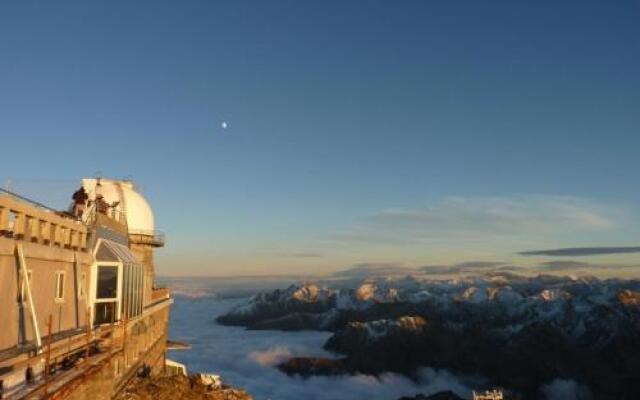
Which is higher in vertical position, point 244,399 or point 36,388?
point 36,388

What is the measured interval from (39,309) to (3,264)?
135 inches

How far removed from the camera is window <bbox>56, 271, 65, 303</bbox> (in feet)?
72.1

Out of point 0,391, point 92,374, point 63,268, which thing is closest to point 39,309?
point 63,268

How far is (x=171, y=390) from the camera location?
27.6 metres

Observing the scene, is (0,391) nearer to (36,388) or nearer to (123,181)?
(36,388)

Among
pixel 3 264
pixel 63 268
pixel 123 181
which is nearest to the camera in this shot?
pixel 3 264

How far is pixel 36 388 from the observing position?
1392 cm

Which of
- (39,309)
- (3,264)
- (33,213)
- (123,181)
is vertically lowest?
(39,309)

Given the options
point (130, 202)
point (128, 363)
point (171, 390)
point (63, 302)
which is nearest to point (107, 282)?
point (63, 302)

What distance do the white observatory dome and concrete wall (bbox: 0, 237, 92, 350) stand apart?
807 inches

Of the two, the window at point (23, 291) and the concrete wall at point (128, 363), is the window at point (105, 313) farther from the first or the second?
the window at point (23, 291)

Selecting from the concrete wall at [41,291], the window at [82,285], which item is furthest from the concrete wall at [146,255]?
the concrete wall at [41,291]

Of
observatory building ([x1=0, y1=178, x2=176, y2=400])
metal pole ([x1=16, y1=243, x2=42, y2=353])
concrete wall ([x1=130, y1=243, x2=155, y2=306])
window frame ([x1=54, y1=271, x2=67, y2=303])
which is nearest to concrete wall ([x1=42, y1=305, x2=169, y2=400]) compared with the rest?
observatory building ([x1=0, y1=178, x2=176, y2=400])

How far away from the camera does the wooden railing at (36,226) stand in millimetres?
17656
